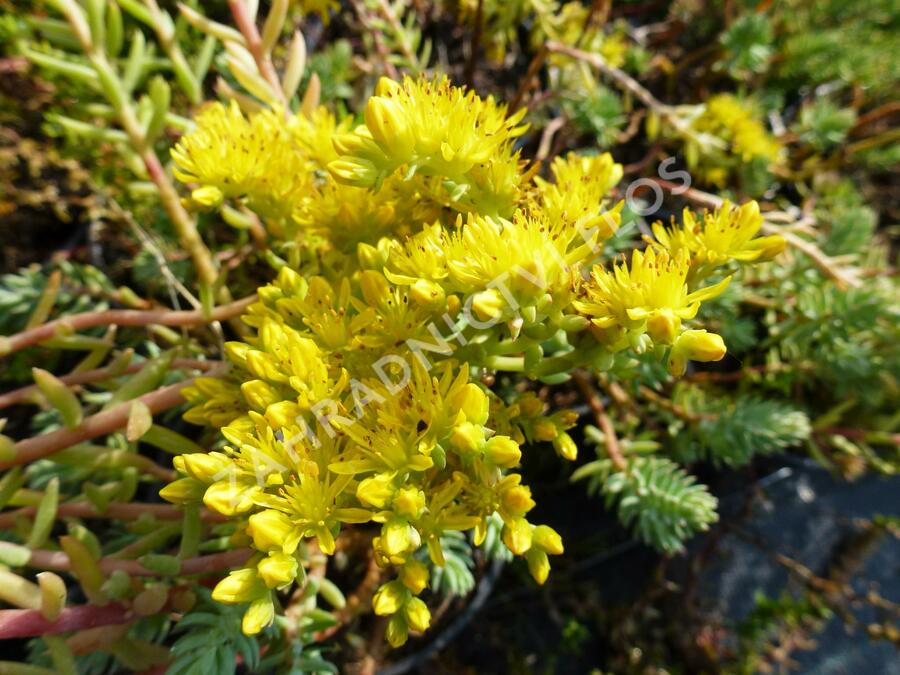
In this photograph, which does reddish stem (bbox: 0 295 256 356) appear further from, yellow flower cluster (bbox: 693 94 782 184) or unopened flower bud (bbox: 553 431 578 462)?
yellow flower cluster (bbox: 693 94 782 184)

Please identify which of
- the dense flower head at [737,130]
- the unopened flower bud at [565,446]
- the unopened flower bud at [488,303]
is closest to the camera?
the unopened flower bud at [488,303]

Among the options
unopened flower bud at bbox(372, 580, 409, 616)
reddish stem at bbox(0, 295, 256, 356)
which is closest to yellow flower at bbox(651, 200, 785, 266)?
unopened flower bud at bbox(372, 580, 409, 616)

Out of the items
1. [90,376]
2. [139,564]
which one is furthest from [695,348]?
[90,376]

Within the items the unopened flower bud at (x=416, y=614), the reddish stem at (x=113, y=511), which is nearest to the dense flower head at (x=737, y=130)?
the unopened flower bud at (x=416, y=614)

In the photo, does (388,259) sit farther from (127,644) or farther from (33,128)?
(33,128)

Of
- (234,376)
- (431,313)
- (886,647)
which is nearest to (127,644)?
(234,376)

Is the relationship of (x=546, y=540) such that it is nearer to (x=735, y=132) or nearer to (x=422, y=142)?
(x=422, y=142)

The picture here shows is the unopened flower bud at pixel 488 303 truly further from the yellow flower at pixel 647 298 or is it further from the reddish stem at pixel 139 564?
the reddish stem at pixel 139 564
